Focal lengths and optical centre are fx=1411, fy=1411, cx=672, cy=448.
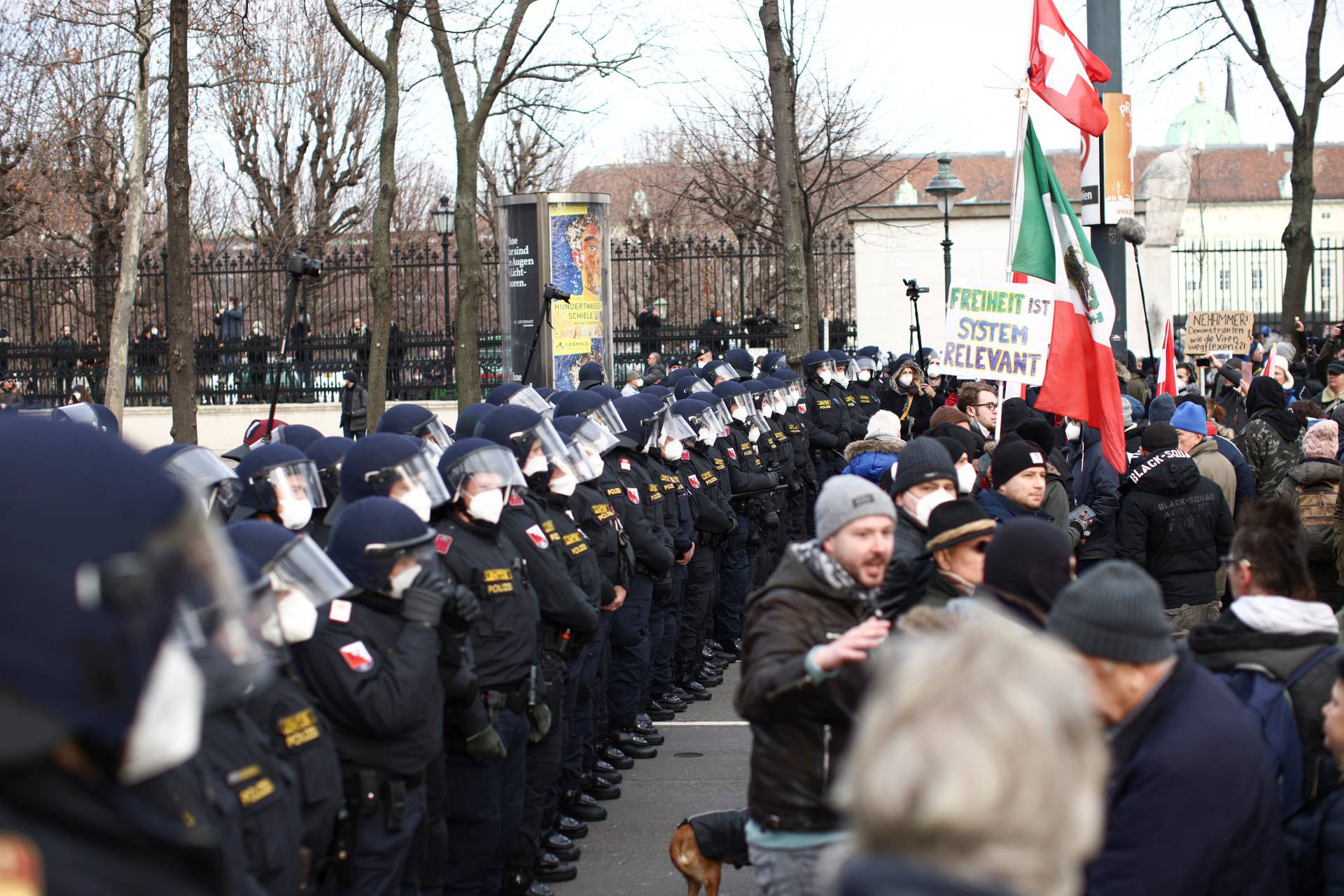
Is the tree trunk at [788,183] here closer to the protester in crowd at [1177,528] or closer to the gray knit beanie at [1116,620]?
the protester in crowd at [1177,528]

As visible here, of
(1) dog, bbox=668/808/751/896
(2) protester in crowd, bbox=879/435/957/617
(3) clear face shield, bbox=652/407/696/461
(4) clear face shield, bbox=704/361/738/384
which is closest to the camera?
(2) protester in crowd, bbox=879/435/957/617

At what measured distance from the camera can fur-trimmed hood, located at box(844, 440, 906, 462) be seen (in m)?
9.42

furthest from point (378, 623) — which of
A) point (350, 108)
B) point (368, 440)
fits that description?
point (350, 108)

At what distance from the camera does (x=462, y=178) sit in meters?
18.6

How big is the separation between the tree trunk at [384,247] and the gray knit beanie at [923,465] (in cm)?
1225

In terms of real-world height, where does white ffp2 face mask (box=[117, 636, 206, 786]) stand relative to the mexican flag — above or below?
below

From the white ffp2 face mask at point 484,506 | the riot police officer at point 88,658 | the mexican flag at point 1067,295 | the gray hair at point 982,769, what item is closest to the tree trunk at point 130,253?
the mexican flag at point 1067,295

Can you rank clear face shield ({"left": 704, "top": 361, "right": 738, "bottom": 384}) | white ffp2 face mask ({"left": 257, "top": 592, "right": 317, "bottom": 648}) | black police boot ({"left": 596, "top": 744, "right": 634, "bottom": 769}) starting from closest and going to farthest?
white ffp2 face mask ({"left": 257, "top": 592, "right": 317, "bottom": 648}), black police boot ({"left": 596, "top": 744, "right": 634, "bottom": 769}), clear face shield ({"left": 704, "top": 361, "right": 738, "bottom": 384})

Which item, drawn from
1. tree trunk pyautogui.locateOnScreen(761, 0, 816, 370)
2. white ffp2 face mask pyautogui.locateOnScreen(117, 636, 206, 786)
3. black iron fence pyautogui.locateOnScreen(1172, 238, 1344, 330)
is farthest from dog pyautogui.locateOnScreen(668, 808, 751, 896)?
black iron fence pyautogui.locateOnScreen(1172, 238, 1344, 330)

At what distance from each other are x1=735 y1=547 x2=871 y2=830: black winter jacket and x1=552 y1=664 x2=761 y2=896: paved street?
2.69 meters

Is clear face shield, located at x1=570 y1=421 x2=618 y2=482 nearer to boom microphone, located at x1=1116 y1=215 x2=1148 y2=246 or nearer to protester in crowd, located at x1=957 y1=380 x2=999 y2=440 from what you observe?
protester in crowd, located at x1=957 y1=380 x2=999 y2=440

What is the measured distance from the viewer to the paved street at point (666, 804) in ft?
22.3

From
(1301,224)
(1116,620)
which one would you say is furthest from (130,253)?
(1301,224)

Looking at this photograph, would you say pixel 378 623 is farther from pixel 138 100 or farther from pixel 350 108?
pixel 350 108
